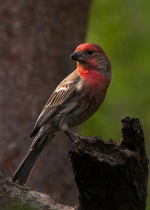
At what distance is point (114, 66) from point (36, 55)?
2834 millimetres

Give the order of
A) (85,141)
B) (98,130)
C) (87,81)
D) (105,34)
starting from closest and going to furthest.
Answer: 1. (85,141)
2. (87,81)
3. (98,130)
4. (105,34)

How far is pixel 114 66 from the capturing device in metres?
11.3

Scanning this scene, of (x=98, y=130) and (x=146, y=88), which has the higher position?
(x=146, y=88)

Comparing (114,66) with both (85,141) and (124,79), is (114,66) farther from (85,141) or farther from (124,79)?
(85,141)

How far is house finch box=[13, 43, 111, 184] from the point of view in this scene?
6.10 meters

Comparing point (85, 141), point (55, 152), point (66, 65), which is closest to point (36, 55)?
point (66, 65)

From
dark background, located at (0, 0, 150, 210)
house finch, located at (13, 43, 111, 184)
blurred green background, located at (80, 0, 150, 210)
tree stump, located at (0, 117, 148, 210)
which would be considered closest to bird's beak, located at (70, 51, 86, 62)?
house finch, located at (13, 43, 111, 184)

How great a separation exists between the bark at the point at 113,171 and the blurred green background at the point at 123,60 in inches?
256

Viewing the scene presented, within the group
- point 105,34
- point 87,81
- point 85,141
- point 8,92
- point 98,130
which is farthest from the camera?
point 105,34

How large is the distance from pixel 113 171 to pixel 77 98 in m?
2.59

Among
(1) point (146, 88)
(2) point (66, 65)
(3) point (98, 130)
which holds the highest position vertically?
(2) point (66, 65)

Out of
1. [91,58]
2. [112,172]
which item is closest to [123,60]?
[91,58]

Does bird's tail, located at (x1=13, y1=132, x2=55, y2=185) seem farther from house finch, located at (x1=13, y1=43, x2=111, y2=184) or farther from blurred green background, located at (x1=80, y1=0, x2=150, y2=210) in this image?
blurred green background, located at (x1=80, y1=0, x2=150, y2=210)

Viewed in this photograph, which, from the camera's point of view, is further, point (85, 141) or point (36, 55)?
point (36, 55)
